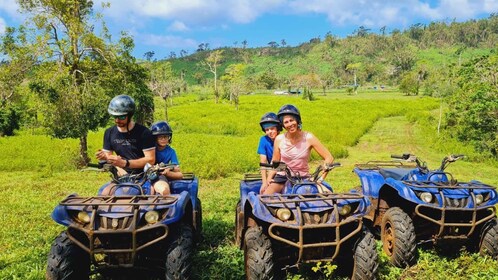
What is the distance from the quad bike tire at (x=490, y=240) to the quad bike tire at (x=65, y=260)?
15.6 feet

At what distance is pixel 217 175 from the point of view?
13820 millimetres

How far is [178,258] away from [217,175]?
379 inches

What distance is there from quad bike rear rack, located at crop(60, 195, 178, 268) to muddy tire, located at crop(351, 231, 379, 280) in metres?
1.92

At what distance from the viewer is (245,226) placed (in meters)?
5.29

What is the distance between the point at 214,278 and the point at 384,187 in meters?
2.91

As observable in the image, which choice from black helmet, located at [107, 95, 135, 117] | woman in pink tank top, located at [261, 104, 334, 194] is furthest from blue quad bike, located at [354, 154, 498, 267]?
black helmet, located at [107, 95, 135, 117]

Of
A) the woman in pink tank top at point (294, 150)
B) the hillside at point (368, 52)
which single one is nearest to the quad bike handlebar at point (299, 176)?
the woman in pink tank top at point (294, 150)

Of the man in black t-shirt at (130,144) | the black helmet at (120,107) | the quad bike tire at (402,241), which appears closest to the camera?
the black helmet at (120,107)

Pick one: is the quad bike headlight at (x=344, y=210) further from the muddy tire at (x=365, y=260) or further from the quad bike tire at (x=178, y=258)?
the quad bike tire at (x=178, y=258)

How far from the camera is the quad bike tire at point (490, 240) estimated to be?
5297 mm

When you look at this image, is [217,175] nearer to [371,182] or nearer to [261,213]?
[371,182]

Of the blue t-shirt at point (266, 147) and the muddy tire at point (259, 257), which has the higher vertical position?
the blue t-shirt at point (266, 147)

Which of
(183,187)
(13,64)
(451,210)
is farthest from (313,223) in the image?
(13,64)

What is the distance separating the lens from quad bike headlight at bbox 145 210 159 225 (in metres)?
4.21
